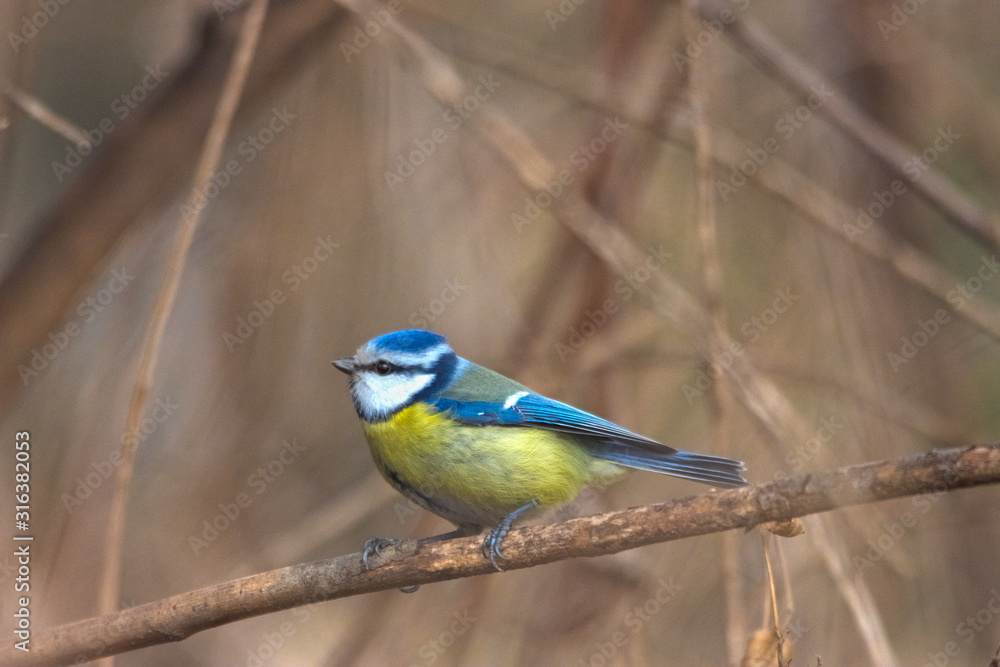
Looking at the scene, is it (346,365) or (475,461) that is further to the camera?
(346,365)

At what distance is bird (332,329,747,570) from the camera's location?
10.0ft

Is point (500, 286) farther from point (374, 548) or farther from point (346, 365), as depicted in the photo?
point (374, 548)

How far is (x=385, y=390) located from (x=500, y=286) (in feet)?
4.46

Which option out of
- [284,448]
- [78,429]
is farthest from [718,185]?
[78,429]

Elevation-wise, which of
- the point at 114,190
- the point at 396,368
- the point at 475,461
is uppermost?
the point at 114,190

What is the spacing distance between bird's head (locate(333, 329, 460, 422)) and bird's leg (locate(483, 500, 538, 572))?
598 millimetres

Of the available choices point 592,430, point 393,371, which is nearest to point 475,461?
point 592,430

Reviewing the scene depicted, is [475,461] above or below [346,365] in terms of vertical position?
below

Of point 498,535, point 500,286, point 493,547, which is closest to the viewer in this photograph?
point 493,547

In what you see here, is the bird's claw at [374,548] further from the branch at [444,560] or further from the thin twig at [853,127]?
the thin twig at [853,127]

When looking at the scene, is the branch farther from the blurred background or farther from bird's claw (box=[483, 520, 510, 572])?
the blurred background

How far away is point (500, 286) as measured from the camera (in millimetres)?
4570

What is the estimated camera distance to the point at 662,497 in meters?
4.52

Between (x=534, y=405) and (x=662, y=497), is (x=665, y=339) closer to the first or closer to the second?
(x=662, y=497)
